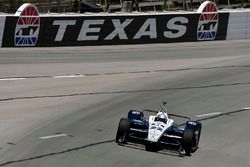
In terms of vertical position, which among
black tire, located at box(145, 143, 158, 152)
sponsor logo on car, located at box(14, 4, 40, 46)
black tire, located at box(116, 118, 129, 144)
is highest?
black tire, located at box(116, 118, 129, 144)

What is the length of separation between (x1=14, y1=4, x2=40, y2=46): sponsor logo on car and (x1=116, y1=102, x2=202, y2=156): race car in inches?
683

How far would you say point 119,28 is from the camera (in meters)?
28.8

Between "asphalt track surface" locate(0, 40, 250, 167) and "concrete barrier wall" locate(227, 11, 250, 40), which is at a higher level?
"asphalt track surface" locate(0, 40, 250, 167)

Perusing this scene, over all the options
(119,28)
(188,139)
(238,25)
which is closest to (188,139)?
(188,139)

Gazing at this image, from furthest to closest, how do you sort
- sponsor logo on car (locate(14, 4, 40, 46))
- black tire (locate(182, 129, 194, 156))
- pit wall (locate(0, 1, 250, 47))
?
pit wall (locate(0, 1, 250, 47)) → sponsor logo on car (locate(14, 4, 40, 46)) → black tire (locate(182, 129, 194, 156))

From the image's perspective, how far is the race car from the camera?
930cm

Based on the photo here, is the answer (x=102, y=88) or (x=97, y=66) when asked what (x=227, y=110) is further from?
A: (x=97, y=66)

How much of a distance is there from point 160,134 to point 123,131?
2.28 feet

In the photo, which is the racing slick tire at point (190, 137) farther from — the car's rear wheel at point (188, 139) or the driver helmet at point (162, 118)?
the driver helmet at point (162, 118)

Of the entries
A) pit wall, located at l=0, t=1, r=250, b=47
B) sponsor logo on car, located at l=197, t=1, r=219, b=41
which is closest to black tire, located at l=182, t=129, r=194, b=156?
pit wall, located at l=0, t=1, r=250, b=47

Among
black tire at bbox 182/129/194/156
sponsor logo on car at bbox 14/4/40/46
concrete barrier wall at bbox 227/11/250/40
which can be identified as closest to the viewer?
black tire at bbox 182/129/194/156

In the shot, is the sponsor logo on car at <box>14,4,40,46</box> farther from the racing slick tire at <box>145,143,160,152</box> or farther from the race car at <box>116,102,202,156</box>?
the racing slick tire at <box>145,143,160,152</box>

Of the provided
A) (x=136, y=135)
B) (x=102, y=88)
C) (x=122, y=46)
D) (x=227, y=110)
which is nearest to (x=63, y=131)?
(x=136, y=135)

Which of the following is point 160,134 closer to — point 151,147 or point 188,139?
point 151,147
